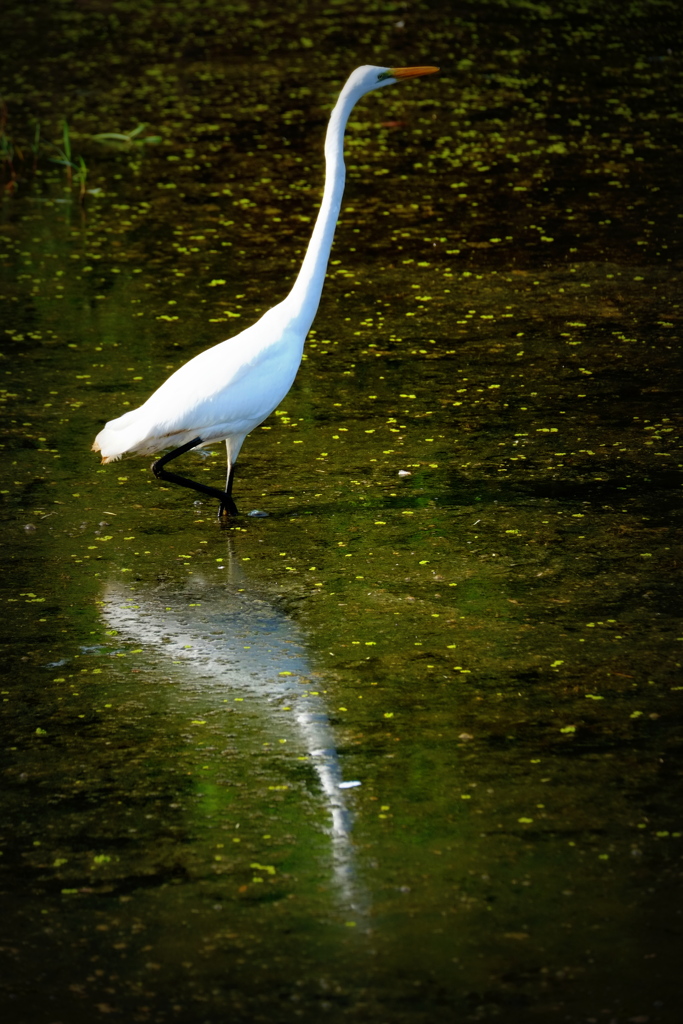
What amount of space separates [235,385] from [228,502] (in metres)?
0.39

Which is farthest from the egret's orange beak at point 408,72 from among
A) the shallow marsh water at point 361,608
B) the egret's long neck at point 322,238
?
the shallow marsh water at point 361,608

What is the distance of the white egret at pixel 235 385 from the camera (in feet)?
13.3

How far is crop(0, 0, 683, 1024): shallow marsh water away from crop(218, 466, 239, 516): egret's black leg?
117 millimetres

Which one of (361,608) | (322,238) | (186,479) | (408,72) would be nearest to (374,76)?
(408,72)

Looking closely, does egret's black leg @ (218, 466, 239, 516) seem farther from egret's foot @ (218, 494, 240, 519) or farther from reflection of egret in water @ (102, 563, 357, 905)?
reflection of egret in water @ (102, 563, 357, 905)

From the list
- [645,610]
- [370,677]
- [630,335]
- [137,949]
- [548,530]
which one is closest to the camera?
[137,949]

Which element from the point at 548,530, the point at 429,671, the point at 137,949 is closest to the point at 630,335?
the point at 548,530

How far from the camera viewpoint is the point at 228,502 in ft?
13.8

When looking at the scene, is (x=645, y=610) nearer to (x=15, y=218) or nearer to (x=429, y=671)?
(x=429, y=671)

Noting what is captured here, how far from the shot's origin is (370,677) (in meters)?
3.31

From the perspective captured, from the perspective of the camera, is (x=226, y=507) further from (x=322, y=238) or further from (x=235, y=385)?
(x=322, y=238)

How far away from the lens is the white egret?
4066mm

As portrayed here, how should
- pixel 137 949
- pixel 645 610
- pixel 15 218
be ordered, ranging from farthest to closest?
pixel 15 218 < pixel 645 610 < pixel 137 949

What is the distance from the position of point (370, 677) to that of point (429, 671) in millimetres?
152
